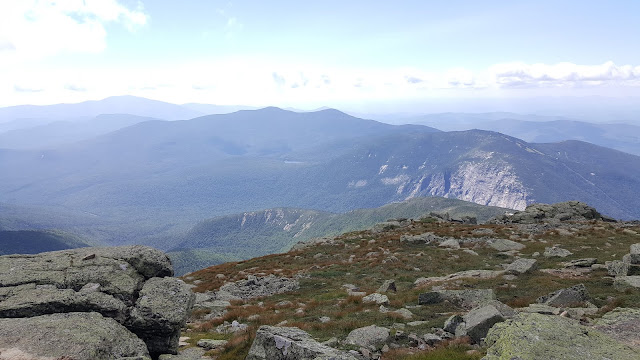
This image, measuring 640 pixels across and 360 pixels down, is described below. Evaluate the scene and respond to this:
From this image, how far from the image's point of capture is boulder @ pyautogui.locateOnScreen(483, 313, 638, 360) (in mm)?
8977

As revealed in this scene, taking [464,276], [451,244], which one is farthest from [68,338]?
[451,244]

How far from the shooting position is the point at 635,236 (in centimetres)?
4031

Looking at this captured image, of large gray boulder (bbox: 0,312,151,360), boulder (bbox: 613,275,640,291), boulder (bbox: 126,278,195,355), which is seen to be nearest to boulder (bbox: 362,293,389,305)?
boulder (bbox: 126,278,195,355)

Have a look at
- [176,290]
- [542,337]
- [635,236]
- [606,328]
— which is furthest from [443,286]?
[635,236]

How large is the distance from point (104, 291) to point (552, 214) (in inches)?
2817

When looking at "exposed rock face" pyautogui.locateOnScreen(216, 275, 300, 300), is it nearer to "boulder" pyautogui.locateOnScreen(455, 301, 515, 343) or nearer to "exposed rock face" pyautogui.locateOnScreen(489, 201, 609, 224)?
"boulder" pyautogui.locateOnScreen(455, 301, 515, 343)

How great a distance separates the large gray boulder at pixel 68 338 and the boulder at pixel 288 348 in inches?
137

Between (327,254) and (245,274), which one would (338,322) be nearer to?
(245,274)

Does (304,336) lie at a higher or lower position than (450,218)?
higher

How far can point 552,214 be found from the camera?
62469 millimetres

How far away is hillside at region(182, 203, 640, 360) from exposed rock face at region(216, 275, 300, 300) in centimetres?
11

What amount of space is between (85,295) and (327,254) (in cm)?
Answer: 3715

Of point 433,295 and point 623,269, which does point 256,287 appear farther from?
point 623,269

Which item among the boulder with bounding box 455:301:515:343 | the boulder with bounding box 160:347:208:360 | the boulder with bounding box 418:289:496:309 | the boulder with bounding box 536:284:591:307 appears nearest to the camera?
the boulder with bounding box 160:347:208:360
